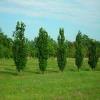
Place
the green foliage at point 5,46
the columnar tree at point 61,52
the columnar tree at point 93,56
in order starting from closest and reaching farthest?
the columnar tree at point 61,52
the columnar tree at point 93,56
the green foliage at point 5,46

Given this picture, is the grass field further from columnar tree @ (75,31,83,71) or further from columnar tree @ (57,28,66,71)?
columnar tree @ (75,31,83,71)

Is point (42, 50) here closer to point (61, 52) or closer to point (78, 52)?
point (61, 52)

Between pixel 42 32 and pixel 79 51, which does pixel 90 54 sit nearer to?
pixel 79 51

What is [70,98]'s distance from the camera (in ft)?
79.1

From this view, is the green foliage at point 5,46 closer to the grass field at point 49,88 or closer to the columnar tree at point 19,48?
the columnar tree at point 19,48

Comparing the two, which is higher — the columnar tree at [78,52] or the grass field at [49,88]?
the columnar tree at [78,52]

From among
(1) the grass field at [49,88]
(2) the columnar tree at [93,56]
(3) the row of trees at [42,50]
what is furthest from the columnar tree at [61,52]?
(1) the grass field at [49,88]

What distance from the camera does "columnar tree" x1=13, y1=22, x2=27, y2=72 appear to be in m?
55.8

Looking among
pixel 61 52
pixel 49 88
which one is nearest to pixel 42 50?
pixel 61 52

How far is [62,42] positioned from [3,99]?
44356 millimetres

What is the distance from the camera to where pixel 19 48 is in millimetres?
56688

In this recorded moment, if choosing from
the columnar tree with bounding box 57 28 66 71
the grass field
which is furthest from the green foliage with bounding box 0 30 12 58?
the grass field

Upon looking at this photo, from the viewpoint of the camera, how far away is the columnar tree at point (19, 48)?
55844 mm

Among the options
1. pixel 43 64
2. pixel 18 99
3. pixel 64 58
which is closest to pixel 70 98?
pixel 18 99
